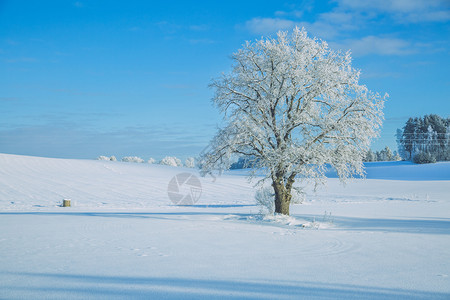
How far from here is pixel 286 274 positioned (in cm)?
679

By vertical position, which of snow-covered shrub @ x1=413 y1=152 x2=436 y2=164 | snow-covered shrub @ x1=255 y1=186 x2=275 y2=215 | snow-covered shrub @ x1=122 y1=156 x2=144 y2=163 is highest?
snow-covered shrub @ x1=122 y1=156 x2=144 y2=163

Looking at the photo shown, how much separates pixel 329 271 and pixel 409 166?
276ft

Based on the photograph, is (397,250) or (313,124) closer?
(397,250)

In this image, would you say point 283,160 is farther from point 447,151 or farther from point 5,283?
point 447,151

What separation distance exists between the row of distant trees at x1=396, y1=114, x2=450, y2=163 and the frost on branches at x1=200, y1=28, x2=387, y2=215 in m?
91.6

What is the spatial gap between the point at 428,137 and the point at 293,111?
99344mm

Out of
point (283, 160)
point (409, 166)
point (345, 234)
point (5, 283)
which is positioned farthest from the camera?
point (409, 166)

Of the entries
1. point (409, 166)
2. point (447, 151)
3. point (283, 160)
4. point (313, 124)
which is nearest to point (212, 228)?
point (283, 160)

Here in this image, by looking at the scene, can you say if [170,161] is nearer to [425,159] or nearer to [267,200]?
[425,159]

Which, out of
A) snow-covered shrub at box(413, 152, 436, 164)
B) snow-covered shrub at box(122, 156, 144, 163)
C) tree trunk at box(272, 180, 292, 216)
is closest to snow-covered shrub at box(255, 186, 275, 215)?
tree trunk at box(272, 180, 292, 216)

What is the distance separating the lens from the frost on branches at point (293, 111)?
1586 centimetres

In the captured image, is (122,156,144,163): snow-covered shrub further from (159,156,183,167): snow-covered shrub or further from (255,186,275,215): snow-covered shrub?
(255,186,275,215): snow-covered shrub

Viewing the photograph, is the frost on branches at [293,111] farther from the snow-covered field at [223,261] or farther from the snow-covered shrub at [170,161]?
the snow-covered shrub at [170,161]

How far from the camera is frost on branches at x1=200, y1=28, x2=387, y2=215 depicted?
15.9 meters
